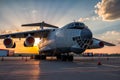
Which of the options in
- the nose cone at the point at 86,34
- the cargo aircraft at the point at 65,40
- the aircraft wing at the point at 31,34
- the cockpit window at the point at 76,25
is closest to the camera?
the nose cone at the point at 86,34

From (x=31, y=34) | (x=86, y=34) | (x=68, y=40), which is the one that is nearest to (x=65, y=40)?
(x=68, y=40)

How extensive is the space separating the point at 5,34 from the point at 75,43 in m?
9.09

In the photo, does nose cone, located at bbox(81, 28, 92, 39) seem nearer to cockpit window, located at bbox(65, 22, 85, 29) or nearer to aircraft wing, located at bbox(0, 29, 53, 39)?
cockpit window, located at bbox(65, 22, 85, 29)

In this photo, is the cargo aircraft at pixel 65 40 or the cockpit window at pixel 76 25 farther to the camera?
the cockpit window at pixel 76 25

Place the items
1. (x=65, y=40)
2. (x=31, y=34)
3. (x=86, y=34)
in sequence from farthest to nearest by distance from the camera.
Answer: (x=31, y=34) → (x=65, y=40) → (x=86, y=34)

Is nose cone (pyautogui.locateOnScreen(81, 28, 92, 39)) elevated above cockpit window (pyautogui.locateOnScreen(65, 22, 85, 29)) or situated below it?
below

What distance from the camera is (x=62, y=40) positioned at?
926 inches

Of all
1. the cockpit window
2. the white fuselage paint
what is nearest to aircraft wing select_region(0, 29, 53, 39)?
the white fuselage paint

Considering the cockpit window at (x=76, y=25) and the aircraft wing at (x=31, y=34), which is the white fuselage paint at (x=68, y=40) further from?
the aircraft wing at (x=31, y=34)

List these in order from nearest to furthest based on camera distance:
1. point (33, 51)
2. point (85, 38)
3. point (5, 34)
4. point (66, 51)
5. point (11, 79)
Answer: point (11, 79)
point (85, 38)
point (66, 51)
point (5, 34)
point (33, 51)

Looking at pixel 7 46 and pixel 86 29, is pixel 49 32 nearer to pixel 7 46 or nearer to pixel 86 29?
pixel 7 46

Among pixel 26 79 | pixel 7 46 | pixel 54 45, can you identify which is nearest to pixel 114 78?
pixel 26 79

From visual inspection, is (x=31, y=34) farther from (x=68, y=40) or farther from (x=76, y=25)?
(x=76, y=25)

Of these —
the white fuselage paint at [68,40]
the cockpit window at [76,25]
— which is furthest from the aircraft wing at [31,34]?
the cockpit window at [76,25]
